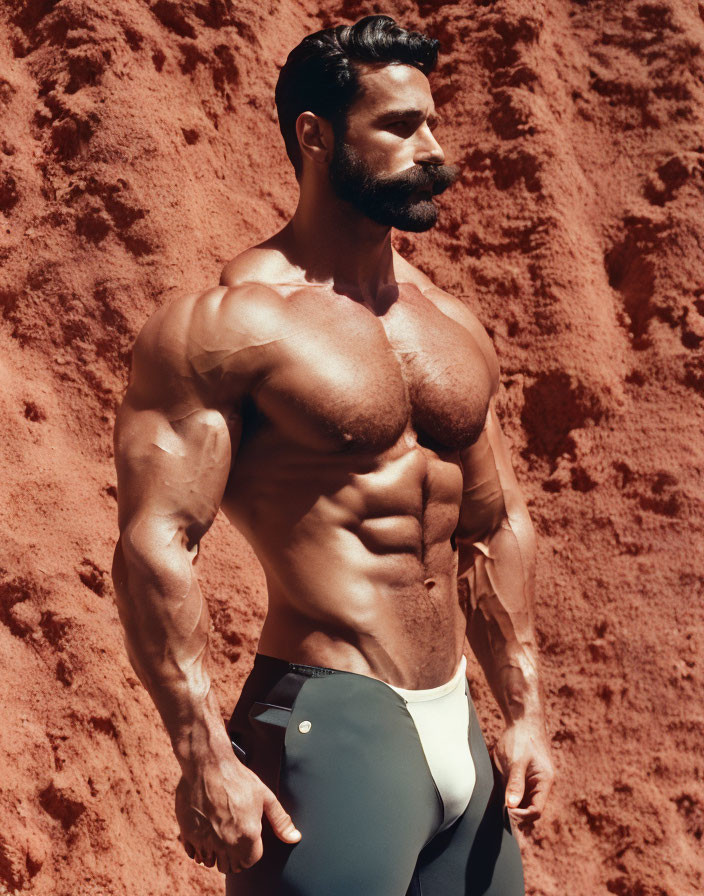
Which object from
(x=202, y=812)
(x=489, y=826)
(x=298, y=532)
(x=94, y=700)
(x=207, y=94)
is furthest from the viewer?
(x=207, y=94)

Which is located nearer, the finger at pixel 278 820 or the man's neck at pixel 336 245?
the finger at pixel 278 820

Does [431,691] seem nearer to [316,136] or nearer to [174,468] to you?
[174,468]

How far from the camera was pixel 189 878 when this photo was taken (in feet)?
10.8

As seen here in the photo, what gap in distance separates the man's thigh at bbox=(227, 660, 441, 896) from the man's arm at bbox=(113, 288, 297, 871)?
0.25 ft

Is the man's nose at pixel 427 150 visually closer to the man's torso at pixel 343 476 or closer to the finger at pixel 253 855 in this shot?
the man's torso at pixel 343 476

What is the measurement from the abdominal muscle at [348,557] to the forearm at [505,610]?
0.83ft

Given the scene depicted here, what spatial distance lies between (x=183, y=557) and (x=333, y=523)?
0.28 metres

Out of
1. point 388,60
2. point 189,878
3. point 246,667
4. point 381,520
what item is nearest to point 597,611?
point 246,667

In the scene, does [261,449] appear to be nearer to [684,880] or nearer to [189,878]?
[189,878]


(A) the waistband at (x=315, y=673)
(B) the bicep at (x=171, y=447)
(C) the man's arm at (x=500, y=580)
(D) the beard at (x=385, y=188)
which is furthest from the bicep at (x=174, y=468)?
(C) the man's arm at (x=500, y=580)

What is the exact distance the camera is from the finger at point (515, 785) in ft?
7.33

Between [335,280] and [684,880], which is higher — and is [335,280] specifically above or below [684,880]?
above

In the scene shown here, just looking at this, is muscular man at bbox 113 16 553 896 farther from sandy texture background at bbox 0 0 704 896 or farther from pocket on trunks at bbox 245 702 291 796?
sandy texture background at bbox 0 0 704 896

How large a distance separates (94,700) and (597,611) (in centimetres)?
154
